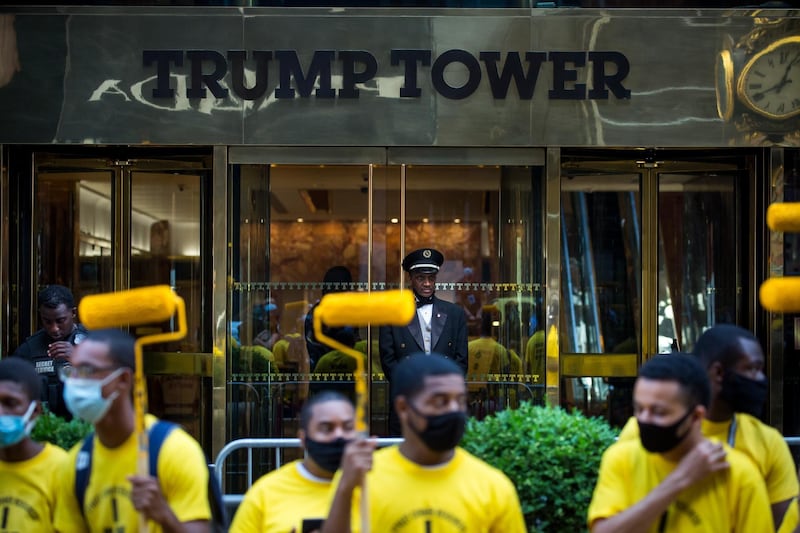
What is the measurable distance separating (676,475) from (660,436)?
0.17m

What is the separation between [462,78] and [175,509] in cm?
678

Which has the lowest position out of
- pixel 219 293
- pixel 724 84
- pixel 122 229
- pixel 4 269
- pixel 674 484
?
pixel 674 484

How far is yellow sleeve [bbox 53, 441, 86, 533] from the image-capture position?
5.11 m

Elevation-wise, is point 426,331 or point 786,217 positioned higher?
point 786,217

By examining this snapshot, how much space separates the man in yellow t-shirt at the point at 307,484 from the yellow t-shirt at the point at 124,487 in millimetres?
206

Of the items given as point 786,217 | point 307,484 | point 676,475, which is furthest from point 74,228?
point 676,475

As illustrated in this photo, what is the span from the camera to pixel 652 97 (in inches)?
430

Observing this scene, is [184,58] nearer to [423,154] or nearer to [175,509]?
[423,154]

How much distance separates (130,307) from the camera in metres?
5.18

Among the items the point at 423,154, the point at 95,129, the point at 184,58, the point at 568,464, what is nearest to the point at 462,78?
the point at 423,154

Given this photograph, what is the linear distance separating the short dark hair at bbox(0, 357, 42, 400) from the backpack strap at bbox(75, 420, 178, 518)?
530 mm

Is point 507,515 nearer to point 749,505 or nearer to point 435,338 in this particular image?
point 749,505

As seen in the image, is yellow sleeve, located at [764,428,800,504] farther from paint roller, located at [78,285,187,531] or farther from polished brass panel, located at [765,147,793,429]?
polished brass panel, located at [765,147,793,429]

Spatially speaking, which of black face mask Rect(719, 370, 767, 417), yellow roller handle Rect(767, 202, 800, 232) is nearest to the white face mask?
black face mask Rect(719, 370, 767, 417)
